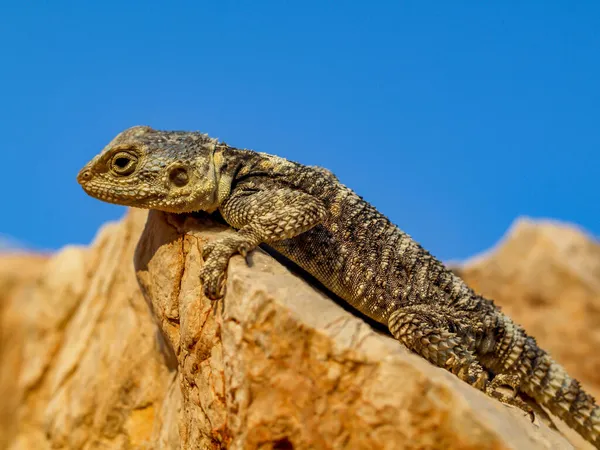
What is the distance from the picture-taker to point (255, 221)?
4594 mm

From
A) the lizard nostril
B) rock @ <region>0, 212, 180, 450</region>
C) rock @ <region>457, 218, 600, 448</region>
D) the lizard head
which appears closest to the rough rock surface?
rock @ <region>0, 212, 180, 450</region>

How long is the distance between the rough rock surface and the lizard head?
0.30 metres

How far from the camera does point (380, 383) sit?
3211 millimetres

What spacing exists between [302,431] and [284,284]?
3.05 feet

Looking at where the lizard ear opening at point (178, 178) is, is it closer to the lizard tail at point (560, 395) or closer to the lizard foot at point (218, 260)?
the lizard foot at point (218, 260)

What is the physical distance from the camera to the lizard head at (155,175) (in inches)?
195

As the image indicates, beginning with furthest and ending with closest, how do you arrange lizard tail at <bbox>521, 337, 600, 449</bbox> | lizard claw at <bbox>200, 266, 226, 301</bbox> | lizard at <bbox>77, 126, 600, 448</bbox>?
lizard tail at <bbox>521, 337, 600, 449</bbox>
lizard at <bbox>77, 126, 600, 448</bbox>
lizard claw at <bbox>200, 266, 226, 301</bbox>

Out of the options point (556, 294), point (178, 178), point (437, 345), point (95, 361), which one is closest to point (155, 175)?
point (178, 178)

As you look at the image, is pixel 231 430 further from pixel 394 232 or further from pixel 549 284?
pixel 549 284

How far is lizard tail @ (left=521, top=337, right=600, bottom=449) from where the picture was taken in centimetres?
574

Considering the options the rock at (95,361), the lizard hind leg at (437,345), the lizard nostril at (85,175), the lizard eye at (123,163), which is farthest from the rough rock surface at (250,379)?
the lizard nostril at (85,175)

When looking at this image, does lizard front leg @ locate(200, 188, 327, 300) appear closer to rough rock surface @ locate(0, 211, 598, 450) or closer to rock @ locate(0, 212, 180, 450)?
rough rock surface @ locate(0, 211, 598, 450)

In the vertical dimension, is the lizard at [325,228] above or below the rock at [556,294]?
below

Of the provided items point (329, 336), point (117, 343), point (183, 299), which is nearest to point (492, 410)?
point (329, 336)
